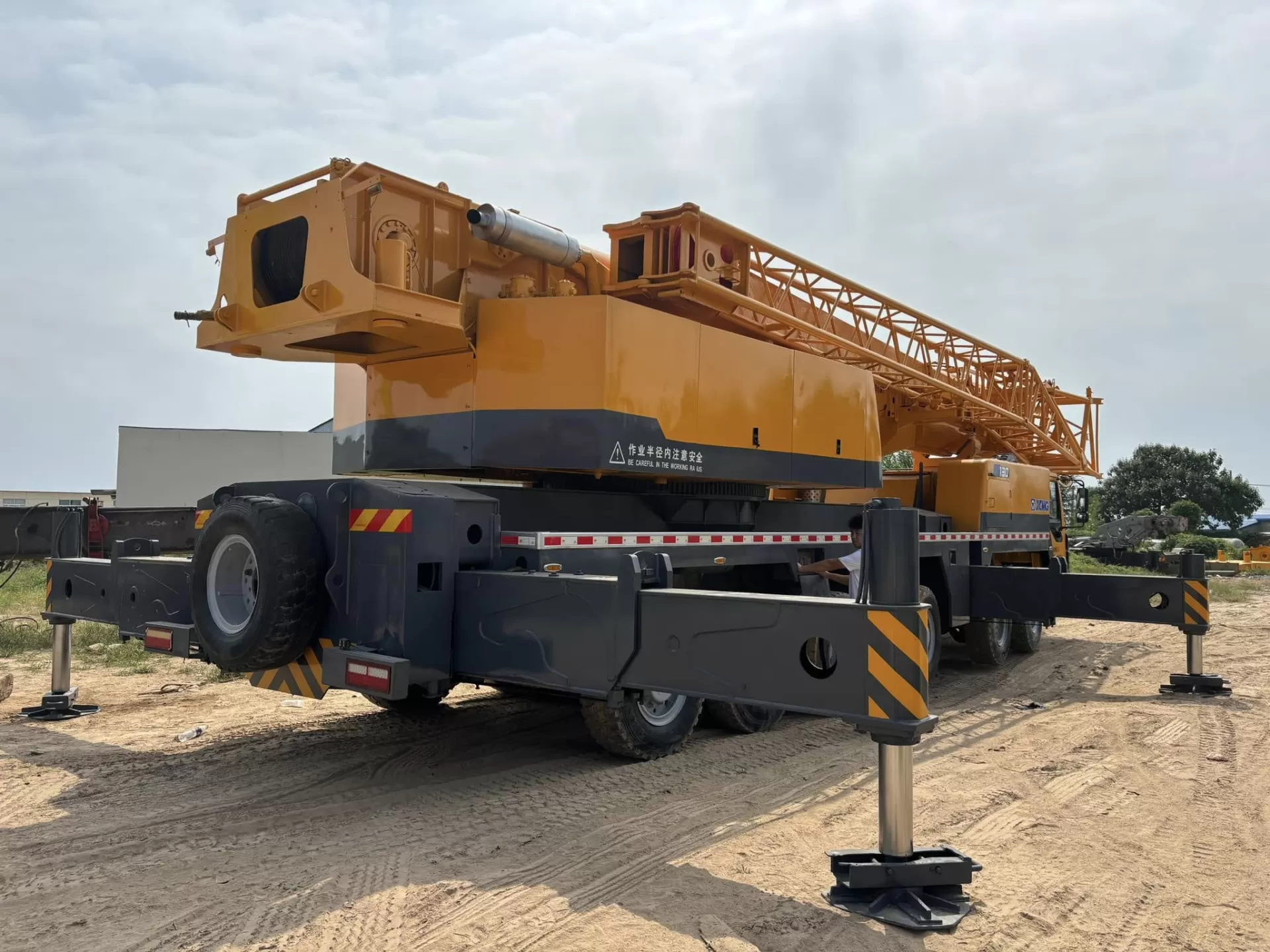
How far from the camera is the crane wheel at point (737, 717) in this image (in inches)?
273

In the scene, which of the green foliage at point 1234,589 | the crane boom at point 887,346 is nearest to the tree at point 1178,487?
the green foliage at point 1234,589

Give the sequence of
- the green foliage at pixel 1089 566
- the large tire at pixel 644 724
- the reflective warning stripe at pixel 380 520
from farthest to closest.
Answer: the green foliage at pixel 1089 566 < the large tire at pixel 644 724 < the reflective warning stripe at pixel 380 520

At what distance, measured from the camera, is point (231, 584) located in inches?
207

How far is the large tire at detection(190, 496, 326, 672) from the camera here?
4.79 meters

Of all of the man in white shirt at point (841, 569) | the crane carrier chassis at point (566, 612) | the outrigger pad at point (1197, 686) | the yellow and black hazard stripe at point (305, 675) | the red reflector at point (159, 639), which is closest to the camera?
the crane carrier chassis at point (566, 612)

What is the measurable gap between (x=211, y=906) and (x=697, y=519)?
4090mm

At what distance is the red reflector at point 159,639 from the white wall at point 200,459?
30.3 metres

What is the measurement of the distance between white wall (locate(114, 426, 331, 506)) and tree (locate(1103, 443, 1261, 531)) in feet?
150

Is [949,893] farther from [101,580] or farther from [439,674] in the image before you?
[101,580]

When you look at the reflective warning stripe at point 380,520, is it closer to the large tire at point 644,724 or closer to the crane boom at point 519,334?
the crane boom at point 519,334

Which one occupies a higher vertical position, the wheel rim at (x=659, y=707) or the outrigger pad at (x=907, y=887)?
the wheel rim at (x=659, y=707)

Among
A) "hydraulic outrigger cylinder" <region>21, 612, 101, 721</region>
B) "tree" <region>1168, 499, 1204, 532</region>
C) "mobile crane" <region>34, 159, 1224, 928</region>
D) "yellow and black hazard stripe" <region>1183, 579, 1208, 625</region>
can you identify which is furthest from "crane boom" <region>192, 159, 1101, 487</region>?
"tree" <region>1168, 499, 1204, 532</region>

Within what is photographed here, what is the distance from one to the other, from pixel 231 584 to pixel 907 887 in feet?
12.4

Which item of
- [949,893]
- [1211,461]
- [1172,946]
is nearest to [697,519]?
[949,893]
